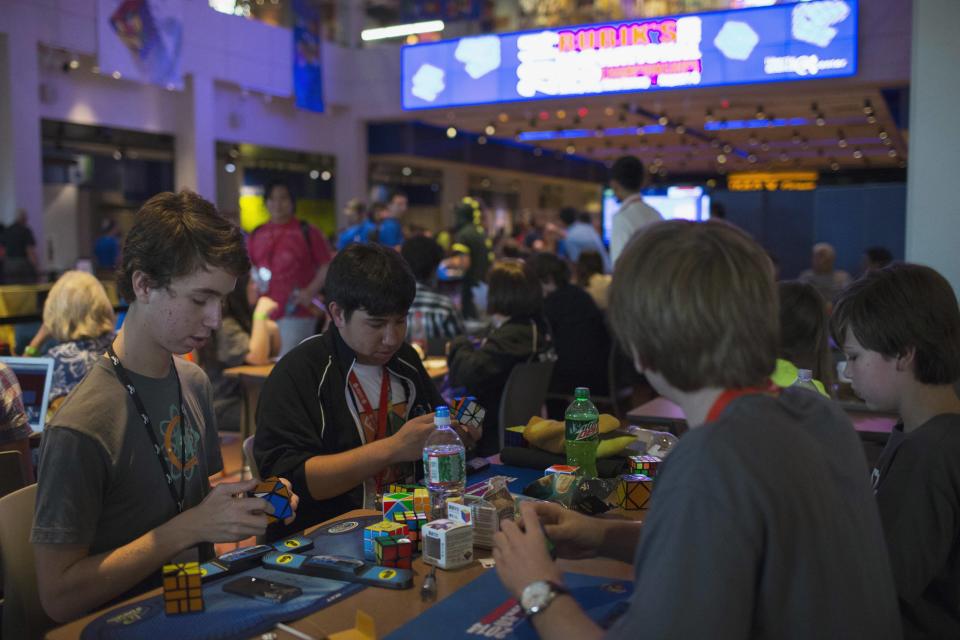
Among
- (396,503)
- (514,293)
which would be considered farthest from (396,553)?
(514,293)

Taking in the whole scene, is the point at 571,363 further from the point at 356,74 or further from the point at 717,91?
the point at 356,74

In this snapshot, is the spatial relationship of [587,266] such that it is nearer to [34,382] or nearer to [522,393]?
[522,393]

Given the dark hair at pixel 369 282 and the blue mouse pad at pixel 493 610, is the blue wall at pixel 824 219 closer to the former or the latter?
the dark hair at pixel 369 282

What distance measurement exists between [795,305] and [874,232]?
321 inches

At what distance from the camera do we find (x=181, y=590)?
151cm

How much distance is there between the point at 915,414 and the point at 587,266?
18.2 feet

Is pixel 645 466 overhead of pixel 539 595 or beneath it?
beneath

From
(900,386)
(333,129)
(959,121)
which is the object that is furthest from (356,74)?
(900,386)

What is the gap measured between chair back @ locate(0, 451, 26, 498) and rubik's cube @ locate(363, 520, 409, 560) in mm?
1559

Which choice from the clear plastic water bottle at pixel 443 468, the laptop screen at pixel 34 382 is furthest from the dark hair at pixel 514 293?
the clear plastic water bottle at pixel 443 468

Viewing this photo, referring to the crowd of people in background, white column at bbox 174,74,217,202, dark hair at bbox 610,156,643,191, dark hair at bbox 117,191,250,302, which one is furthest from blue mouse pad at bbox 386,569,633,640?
white column at bbox 174,74,217,202

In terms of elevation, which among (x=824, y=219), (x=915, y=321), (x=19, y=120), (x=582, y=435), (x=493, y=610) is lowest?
(x=493, y=610)

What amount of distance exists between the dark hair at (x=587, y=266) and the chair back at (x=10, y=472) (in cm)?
516

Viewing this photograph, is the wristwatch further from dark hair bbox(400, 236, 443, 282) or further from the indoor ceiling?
the indoor ceiling
